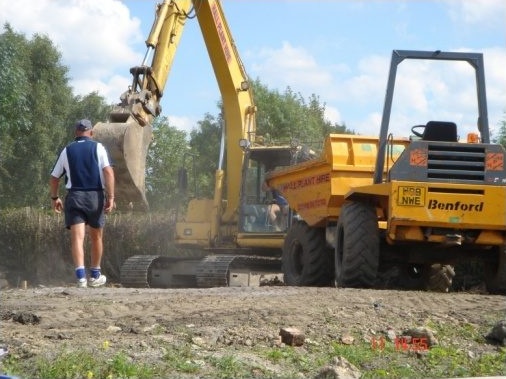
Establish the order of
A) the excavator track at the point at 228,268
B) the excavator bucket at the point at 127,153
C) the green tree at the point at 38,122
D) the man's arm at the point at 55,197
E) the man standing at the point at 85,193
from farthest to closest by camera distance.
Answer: the green tree at the point at 38,122, the excavator track at the point at 228,268, the excavator bucket at the point at 127,153, the man's arm at the point at 55,197, the man standing at the point at 85,193

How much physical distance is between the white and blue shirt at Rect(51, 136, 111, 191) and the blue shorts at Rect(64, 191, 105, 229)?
0.07m

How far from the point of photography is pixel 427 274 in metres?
12.6

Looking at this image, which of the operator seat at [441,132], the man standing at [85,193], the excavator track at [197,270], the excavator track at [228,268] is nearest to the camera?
the man standing at [85,193]

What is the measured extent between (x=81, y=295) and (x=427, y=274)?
17.1 ft

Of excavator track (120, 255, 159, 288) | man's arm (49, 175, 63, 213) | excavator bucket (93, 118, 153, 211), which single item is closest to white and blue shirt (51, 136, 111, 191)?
man's arm (49, 175, 63, 213)

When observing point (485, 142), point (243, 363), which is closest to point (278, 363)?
point (243, 363)

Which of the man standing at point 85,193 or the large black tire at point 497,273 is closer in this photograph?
the man standing at point 85,193

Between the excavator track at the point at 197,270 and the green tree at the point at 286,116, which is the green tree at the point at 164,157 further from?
the excavator track at the point at 197,270

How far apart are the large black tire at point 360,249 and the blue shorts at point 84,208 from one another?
2738 mm

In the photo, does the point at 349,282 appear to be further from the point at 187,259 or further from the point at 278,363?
the point at 187,259

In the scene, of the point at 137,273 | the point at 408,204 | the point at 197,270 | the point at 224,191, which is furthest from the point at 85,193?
the point at 224,191

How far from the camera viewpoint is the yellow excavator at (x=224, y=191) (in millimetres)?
15758

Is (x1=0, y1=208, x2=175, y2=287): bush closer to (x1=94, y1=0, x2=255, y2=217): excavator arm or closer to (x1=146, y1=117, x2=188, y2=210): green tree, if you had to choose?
(x1=94, y1=0, x2=255, y2=217): excavator arm

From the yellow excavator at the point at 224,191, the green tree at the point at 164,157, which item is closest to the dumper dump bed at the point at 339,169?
the yellow excavator at the point at 224,191
